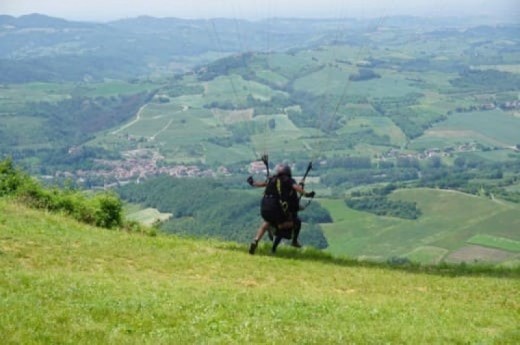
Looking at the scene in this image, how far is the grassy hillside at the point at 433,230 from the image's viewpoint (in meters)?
53.8

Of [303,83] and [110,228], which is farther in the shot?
[303,83]

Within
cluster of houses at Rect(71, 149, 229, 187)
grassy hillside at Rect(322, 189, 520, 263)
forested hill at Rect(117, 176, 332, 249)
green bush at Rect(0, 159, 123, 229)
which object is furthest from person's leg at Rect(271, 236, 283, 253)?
cluster of houses at Rect(71, 149, 229, 187)

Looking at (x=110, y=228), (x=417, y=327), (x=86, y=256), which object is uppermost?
(x=417, y=327)

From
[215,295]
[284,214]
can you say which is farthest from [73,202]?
[215,295]

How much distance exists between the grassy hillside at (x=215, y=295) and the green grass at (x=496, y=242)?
3904 centimetres

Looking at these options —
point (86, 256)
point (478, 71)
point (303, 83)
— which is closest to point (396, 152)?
point (303, 83)

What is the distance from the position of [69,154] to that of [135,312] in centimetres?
11806

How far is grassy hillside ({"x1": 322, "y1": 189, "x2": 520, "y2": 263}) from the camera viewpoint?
53.8m

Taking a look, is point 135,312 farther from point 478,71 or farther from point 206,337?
point 478,71

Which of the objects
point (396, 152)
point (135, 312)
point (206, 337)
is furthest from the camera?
point (396, 152)

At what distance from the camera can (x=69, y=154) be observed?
399ft

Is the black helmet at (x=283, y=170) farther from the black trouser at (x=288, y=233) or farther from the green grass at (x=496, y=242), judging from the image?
the green grass at (x=496, y=242)

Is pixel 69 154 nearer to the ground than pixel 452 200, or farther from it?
nearer to the ground

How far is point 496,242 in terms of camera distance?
55.2 meters
